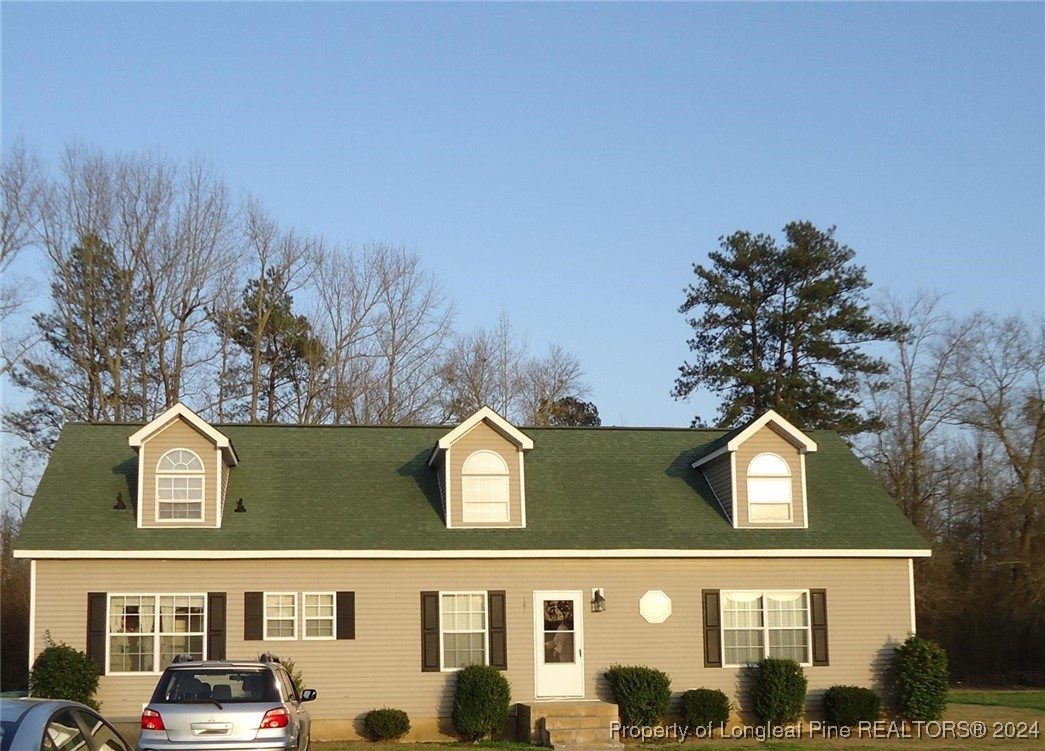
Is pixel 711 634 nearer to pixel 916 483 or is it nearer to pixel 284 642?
pixel 284 642

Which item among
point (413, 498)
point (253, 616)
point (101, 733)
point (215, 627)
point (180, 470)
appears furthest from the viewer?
point (413, 498)

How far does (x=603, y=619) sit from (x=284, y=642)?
5.90 m

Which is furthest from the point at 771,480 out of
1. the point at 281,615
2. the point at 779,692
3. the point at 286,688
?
the point at 286,688

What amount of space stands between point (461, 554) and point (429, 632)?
1.54 metres

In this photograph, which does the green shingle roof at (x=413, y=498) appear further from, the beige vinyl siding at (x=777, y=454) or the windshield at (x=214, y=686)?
the windshield at (x=214, y=686)

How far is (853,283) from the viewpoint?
152ft

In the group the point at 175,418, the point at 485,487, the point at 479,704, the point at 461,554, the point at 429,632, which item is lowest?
the point at 479,704

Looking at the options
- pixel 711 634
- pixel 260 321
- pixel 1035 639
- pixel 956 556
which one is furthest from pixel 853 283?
pixel 711 634

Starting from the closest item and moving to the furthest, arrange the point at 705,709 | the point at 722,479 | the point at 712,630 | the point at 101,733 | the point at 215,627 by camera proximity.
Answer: the point at 101,733, the point at 215,627, the point at 705,709, the point at 712,630, the point at 722,479

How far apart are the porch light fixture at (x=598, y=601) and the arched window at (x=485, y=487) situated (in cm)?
222

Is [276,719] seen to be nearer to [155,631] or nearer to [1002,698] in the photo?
[155,631]

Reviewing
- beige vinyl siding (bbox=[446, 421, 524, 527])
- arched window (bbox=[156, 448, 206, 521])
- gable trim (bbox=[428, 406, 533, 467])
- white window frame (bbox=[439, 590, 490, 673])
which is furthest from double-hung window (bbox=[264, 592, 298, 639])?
gable trim (bbox=[428, 406, 533, 467])

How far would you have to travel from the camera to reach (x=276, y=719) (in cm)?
1416

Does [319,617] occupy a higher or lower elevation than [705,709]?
higher
